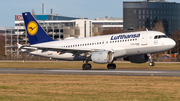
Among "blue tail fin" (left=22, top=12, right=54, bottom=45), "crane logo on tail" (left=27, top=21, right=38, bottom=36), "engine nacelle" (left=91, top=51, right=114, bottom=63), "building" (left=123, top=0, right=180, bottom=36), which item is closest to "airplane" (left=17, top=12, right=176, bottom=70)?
"engine nacelle" (left=91, top=51, right=114, bottom=63)

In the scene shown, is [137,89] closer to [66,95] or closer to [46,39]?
[66,95]

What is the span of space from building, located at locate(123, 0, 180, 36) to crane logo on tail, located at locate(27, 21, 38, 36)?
124952 mm

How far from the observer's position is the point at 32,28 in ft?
157

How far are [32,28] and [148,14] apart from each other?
131 meters

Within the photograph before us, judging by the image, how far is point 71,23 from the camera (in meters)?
182

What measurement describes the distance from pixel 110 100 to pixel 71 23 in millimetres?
167352

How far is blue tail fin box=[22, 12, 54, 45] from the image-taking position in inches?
1870

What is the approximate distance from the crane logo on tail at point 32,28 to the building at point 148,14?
12495cm

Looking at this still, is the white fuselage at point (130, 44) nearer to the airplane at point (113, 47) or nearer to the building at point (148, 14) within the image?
the airplane at point (113, 47)

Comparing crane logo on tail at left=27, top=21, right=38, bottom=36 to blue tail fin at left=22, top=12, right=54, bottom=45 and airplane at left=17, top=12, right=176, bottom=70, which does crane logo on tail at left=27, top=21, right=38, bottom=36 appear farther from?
airplane at left=17, top=12, right=176, bottom=70

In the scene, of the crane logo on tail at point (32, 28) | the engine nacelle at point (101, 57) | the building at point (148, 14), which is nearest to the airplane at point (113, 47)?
the engine nacelle at point (101, 57)

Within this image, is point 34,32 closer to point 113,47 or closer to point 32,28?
point 32,28

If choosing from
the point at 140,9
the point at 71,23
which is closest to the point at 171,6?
the point at 140,9

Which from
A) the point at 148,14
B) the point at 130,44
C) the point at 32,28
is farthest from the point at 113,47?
the point at 148,14
